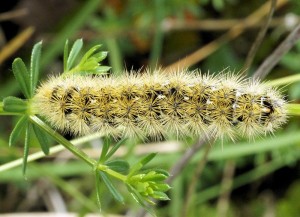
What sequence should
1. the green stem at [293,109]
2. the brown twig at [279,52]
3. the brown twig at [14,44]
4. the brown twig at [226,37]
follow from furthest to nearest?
1. the brown twig at [226,37]
2. the brown twig at [14,44]
3. the brown twig at [279,52]
4. the green stem at [293,109]

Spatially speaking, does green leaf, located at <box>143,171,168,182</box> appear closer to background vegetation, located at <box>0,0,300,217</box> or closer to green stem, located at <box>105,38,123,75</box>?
background vegetation, located at <box>0,0,300,217</box>

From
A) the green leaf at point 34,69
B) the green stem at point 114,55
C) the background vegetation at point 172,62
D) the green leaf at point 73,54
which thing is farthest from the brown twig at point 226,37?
the green leaf at point 34,69

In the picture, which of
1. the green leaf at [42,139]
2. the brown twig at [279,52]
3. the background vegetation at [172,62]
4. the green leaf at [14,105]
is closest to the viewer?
the green leaf at [14,105]

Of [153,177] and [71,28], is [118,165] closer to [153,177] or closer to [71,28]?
[153,177]

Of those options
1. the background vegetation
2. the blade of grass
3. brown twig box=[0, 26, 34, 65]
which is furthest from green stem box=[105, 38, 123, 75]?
brown twig box=[0, 26, 34, 65]

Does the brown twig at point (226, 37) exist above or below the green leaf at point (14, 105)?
above

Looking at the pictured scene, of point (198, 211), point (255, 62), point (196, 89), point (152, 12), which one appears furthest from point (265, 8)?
point (196, 89)

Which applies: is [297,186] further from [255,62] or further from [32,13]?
[32,13]

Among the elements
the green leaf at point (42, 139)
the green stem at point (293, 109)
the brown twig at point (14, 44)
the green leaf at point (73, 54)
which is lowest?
the green leaf at point (42, 139)

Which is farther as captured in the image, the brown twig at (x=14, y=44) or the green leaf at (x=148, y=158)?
the brown twig at (x=14, y=44)

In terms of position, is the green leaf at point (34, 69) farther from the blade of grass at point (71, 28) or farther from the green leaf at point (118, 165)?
the blade of grass at point (71, 28)
